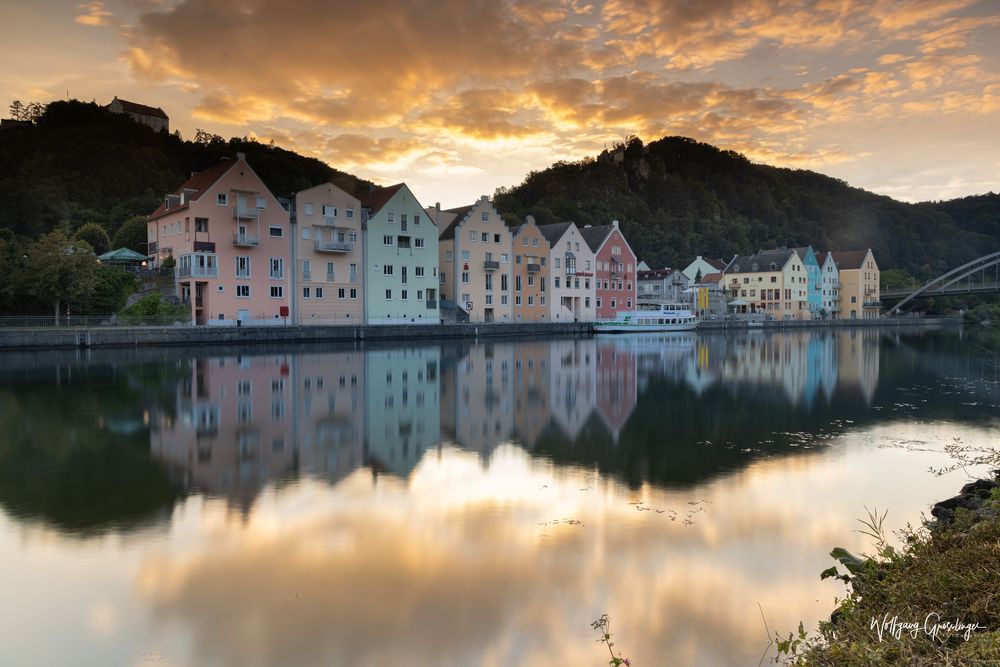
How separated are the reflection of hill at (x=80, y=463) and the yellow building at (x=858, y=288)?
11558 centimetres

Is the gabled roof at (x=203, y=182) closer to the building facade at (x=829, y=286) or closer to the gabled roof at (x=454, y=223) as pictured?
the gabled roof at (x=454, y=223)

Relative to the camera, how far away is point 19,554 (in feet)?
27.0

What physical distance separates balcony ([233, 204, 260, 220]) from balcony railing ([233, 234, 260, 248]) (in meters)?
1.38

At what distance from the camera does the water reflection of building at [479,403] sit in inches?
622

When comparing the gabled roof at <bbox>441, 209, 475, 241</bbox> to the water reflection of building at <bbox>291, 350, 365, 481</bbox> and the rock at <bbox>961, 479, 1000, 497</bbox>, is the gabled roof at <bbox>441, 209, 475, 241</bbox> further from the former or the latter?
the rock at <bbox>961, 479, 1000, 497</bbox>

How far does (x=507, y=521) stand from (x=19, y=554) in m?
5.98

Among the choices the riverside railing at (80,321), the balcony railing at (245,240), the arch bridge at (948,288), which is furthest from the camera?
the arch bridge at (948,288)

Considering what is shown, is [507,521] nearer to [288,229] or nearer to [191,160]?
[288,229]

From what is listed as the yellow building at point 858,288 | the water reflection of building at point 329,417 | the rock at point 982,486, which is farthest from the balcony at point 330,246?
the yellow building at point 858,288

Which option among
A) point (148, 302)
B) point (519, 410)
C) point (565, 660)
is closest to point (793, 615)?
point (565, 660)

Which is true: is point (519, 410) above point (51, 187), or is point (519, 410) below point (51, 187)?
below

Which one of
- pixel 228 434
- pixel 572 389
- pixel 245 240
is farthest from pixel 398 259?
pixel 228 434

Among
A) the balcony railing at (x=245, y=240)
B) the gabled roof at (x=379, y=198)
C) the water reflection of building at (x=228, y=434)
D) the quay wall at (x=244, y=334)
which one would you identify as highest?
the gabled roof at (x=379, y=198)

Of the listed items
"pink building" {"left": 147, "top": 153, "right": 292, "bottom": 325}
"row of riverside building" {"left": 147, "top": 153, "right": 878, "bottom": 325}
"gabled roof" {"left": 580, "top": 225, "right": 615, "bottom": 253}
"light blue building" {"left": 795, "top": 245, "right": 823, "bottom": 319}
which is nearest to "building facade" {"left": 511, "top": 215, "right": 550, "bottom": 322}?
"row of riverside building" {"left": 147, "top": 153, "right": 878, "bottom": 325}
